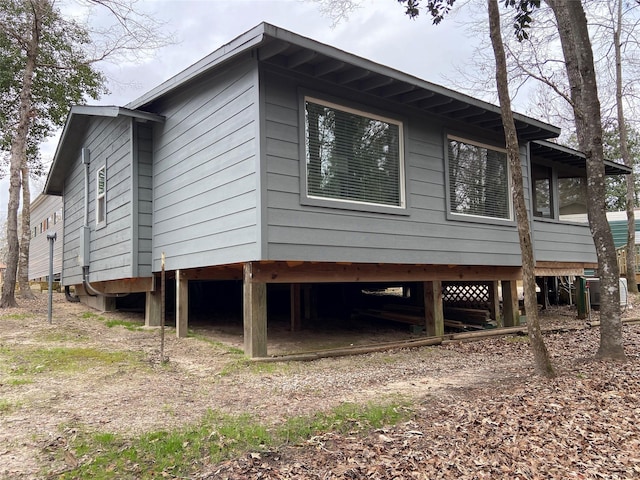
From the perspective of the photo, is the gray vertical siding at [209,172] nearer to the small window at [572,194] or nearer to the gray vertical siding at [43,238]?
the small window at [572,194]

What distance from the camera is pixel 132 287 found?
8484 mm

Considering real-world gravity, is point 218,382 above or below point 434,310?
below

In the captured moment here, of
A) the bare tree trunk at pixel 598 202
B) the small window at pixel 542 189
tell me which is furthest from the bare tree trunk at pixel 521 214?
the small window at pixel 542 189

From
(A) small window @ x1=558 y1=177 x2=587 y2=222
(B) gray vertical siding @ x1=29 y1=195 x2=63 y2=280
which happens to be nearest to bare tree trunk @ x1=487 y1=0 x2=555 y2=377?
(A) small window @ x1=558 y1=177 x2=587 y2=222

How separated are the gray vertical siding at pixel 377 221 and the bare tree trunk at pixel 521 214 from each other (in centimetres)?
210

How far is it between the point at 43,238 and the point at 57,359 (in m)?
16.1

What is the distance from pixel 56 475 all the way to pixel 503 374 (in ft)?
14.5

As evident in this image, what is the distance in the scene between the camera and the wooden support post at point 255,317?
553cm

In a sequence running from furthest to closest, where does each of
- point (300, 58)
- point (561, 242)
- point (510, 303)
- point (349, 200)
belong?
point (561, 242) < point (510, 303) < point (349, 200) < point (300, 58)

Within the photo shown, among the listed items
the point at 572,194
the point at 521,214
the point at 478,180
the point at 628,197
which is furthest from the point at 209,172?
the point at 628,197

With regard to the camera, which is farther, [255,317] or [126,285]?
[126,285]

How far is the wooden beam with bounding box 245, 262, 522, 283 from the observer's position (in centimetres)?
570

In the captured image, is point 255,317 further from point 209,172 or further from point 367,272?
point 209,172

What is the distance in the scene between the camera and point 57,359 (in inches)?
207
